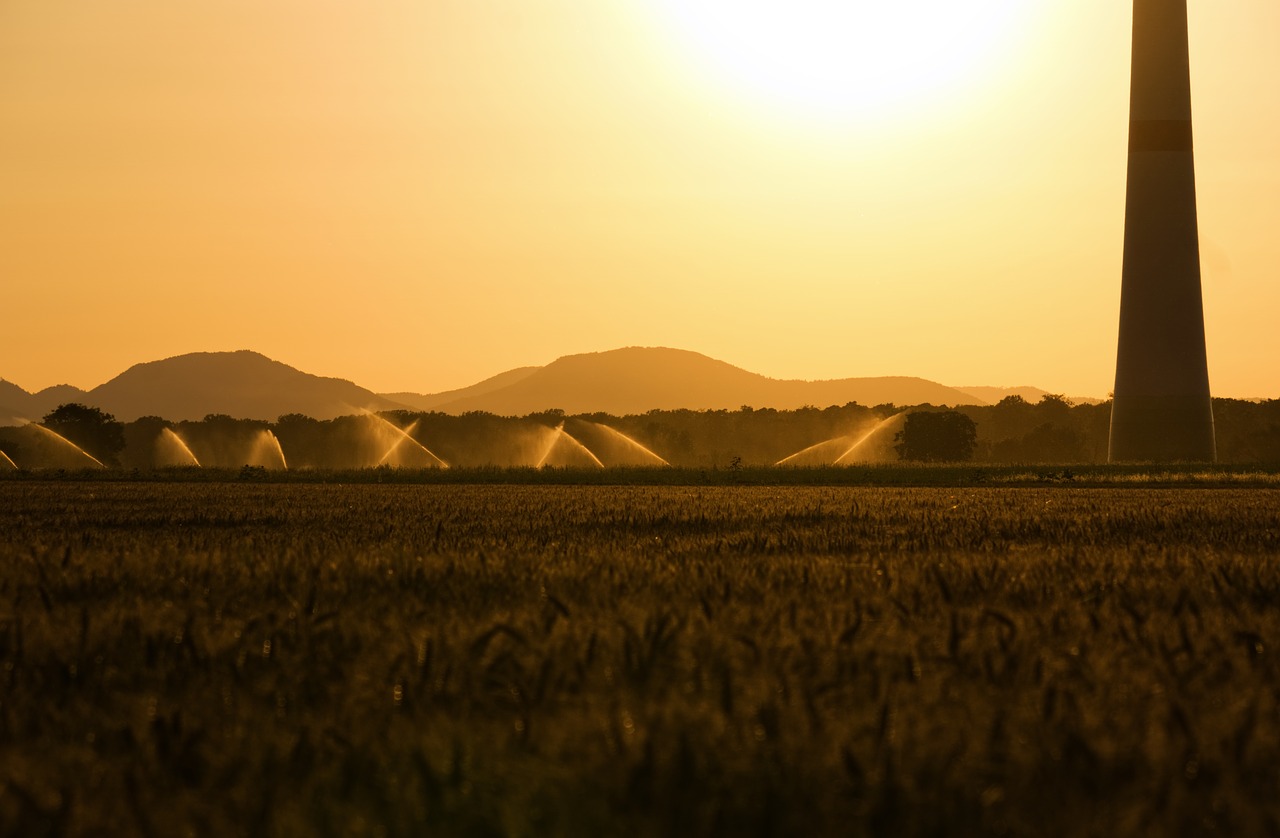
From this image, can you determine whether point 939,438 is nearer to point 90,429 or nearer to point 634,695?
point 90,429

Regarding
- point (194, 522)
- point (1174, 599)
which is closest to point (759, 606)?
point (1174, 599)

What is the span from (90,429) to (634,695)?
92097 millimetres

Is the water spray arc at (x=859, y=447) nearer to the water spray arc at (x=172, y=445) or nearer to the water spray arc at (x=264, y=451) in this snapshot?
the water spray arc at (x=264, y=451)

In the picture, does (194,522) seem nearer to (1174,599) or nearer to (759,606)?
(759,606)

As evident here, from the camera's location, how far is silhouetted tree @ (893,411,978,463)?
7662 cm

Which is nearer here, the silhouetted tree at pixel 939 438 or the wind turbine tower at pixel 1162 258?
the wind turbine tower at pixel 1162 258

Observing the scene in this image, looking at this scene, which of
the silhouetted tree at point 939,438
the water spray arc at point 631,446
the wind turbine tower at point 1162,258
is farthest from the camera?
the water spray arc at point 631,446

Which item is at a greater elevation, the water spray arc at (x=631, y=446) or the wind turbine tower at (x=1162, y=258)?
the wind turbine tower at (x=1162, y=258)

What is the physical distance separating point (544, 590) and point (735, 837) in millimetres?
4283

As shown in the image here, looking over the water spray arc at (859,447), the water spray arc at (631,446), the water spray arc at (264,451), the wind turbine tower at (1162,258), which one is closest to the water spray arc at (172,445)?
the water spray arc at (264,451)

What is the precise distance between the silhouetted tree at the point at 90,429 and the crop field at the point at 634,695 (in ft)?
278

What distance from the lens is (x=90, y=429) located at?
88500 mm

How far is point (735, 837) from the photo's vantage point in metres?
2.84

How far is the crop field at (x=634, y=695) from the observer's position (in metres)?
3.04
